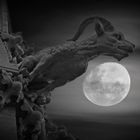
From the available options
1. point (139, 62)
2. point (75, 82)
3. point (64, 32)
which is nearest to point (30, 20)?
point (64, 32)

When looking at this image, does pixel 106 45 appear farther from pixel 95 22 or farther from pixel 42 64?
pixel 42 64

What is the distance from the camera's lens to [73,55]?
943 cm

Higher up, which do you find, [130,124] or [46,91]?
[46,91]

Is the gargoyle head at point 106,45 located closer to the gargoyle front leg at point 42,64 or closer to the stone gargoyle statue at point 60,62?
the stone gargoyle statue at point 60,62

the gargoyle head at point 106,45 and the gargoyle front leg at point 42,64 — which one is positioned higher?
the gargoyle head at point 106,45

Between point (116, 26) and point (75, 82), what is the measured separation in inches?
57.1

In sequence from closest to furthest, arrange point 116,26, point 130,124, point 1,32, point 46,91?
point 1,32 → point 46,91 → point 116,26 → point 130,124

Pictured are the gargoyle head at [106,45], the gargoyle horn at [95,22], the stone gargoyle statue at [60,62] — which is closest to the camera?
the stone gargoyle statue at [60,62]

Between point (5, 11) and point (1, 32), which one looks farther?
point (5, 11)

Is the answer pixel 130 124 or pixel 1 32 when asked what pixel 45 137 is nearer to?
pixel 1 32

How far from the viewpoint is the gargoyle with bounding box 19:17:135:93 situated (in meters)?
9.37

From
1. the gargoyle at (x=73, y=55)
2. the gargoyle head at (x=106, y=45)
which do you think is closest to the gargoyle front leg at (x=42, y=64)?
the gargoyle at (x=73, y=55)

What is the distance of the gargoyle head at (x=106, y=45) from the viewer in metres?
9.36

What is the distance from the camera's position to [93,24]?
10312 millimetres
